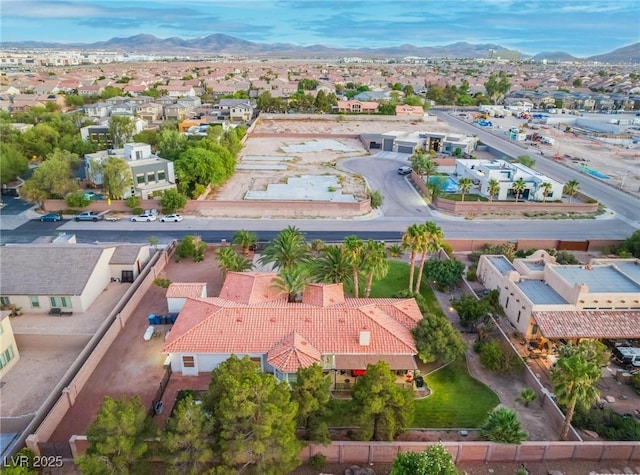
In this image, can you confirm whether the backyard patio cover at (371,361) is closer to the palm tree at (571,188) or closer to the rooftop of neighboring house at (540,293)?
the rooftop of neighboring house at (540,293)

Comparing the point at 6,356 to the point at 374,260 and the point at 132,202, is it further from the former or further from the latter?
the point at 132,202

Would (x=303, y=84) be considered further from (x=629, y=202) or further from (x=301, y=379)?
(x=301, y=379)

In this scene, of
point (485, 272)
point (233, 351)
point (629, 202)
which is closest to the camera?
point (233, 351)

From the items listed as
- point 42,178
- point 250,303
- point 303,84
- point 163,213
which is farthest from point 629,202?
point 303,84

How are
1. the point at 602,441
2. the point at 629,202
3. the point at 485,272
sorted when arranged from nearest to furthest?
the point at 602,441
the point at 485,272
the point at 629,202

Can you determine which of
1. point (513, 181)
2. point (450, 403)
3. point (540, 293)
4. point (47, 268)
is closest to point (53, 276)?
point (47, 268)
